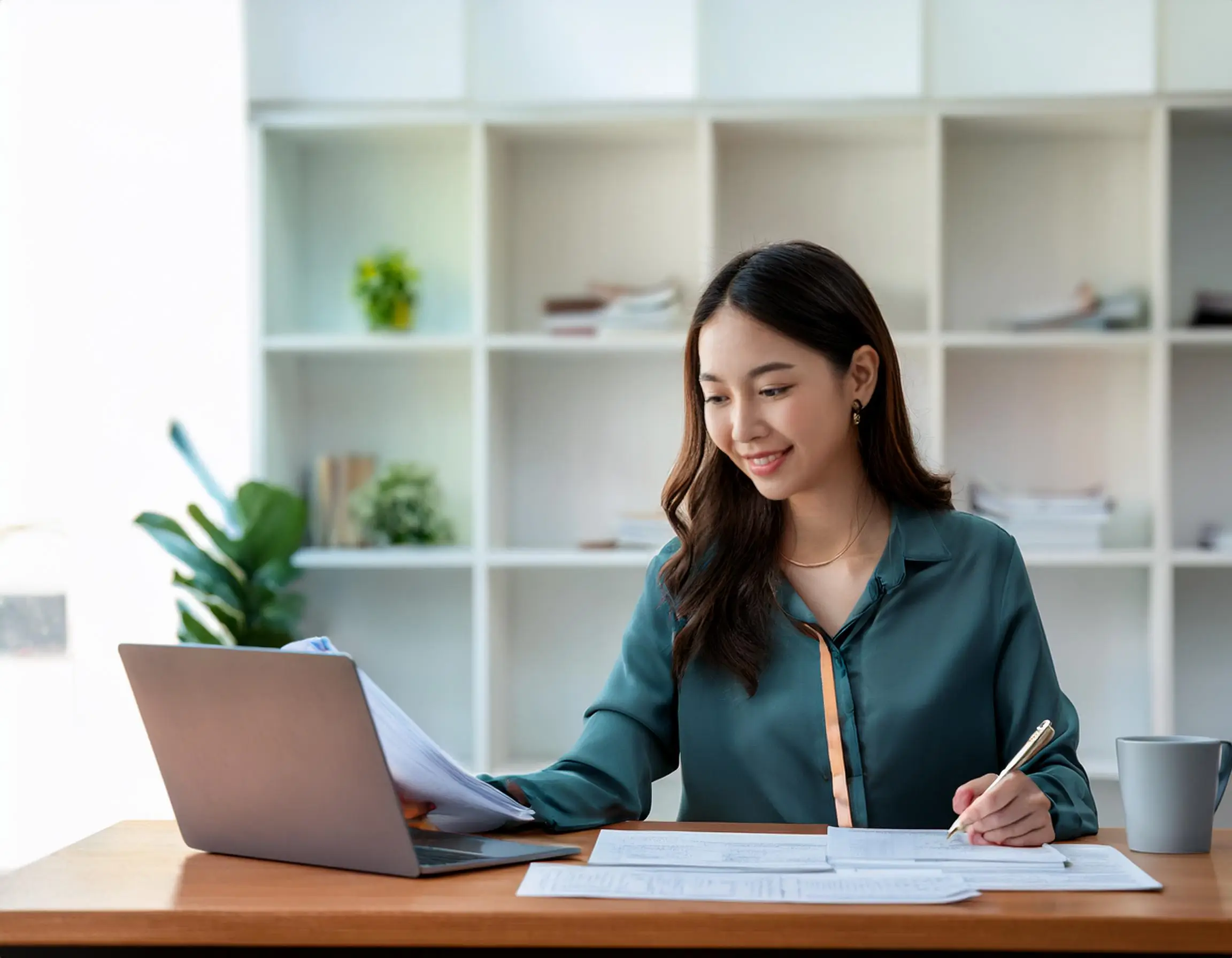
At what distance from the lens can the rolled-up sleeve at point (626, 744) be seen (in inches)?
53.6

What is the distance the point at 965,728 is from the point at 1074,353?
187cm

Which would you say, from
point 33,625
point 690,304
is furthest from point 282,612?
point 690,304

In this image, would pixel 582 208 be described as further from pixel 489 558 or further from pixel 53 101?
pixel 53 101

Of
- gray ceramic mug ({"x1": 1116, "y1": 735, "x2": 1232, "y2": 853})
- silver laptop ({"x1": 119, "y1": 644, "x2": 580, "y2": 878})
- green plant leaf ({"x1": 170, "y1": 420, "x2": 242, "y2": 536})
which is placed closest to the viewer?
silver laptop ({"x1": 119, "y1": 644, "x2": 580, "y2": 878})

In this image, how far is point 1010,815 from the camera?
1251 millimetres

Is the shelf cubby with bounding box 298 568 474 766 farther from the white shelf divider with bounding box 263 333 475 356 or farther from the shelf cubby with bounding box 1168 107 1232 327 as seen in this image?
the shelf cubby with bounding box 1168 107 1232 327

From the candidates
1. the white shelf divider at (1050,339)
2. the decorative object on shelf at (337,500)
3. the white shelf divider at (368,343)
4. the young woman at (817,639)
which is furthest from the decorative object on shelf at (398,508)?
the young woman at (817,639)

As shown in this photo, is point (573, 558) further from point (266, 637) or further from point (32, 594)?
point (32, 594)

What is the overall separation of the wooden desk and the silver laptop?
36 mm

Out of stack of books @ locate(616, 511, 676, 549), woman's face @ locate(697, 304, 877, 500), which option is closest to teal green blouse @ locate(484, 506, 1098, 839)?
woman's face @ locate(697, 304, 877, 500)

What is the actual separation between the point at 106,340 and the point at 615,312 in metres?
1.26

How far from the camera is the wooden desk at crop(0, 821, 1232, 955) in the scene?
0.98 meters

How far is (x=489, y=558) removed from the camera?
304 cm

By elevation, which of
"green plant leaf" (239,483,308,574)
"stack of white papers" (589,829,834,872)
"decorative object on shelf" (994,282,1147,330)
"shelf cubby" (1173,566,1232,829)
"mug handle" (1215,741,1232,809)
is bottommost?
"shelf cubby" (1173,566,1232,829)
